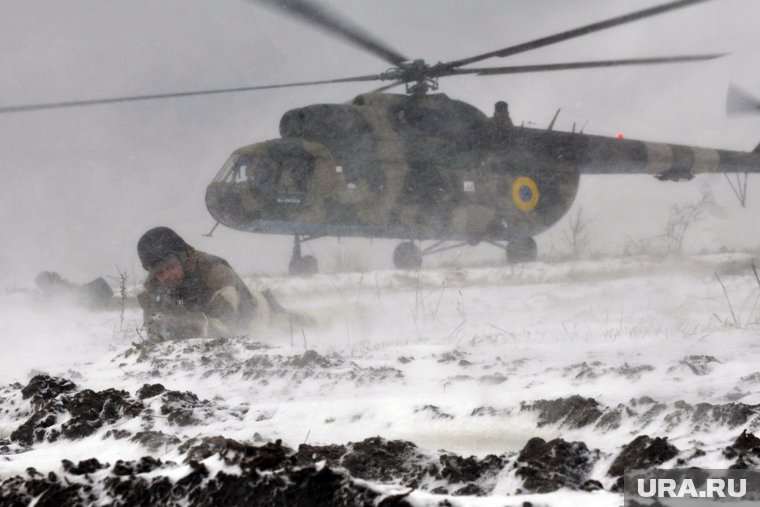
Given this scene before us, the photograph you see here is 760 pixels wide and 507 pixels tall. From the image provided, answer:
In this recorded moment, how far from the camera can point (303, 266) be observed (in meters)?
12.5

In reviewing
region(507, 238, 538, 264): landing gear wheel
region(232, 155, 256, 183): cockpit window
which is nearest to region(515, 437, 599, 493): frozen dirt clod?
region(232, 155, 256, 183): cockpit window

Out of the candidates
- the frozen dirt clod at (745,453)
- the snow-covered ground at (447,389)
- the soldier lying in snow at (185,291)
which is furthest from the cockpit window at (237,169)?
the frozen dirt clod at (745,453)

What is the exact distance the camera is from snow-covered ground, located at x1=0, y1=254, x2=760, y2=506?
251cm

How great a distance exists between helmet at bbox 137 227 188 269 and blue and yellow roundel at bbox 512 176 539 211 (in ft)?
26.4

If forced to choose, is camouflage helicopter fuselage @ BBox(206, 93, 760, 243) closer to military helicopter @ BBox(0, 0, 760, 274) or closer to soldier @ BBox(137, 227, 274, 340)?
military helicopter @ BBox(0, 0, 760, 274)

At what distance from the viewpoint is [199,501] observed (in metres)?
1.48

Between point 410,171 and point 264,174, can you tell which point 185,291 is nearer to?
point 264,174

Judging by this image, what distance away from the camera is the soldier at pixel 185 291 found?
21.1 feet

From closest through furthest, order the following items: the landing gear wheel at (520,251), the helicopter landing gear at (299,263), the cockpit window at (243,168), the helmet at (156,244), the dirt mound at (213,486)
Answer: the dirt mound at (213,486) → the helmet at (156,244) → the cockpit window at (243,168) → the helicopter landing gear at (299,263) → the landing gear wheel at (520,251)

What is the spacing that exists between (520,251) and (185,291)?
8.41 metres

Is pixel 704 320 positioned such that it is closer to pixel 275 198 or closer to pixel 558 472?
pixel 558 472

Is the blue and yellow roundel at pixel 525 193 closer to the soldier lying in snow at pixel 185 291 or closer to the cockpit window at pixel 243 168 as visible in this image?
the cockpit window at pixel 243 168

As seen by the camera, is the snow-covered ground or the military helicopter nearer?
the snow-covered ground

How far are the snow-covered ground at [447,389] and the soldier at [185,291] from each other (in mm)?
538
